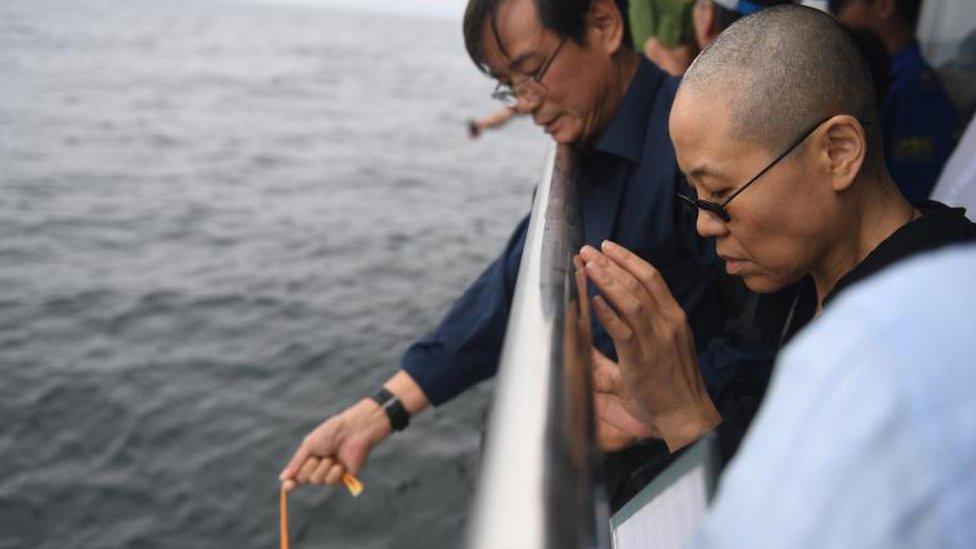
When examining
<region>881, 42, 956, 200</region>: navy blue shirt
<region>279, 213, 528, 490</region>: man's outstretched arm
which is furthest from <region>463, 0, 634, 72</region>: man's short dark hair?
<region>881, 42, 956, 200</region>: navy blue shirt

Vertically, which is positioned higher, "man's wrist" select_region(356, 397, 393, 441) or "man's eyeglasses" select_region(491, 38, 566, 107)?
"man's eyeglasses" select_region(491, 38, 566, 107)

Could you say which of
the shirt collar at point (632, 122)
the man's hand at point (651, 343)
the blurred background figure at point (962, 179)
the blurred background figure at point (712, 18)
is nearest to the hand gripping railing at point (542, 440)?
the man's hand at point (651, 343)

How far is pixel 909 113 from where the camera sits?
3463 millimetres

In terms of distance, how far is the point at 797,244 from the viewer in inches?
56.9

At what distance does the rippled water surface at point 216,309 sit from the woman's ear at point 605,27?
4.15 feet

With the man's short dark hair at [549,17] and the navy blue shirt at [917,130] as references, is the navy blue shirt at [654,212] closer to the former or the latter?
the man's short dark hair at [549,17]

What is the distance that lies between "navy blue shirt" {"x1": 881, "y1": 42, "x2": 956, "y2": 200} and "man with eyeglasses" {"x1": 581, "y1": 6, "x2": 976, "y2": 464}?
220 centimetres

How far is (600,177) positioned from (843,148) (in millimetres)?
785

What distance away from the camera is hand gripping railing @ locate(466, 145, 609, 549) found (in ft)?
1.84

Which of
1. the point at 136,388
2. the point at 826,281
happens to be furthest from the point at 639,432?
the point at 136,388

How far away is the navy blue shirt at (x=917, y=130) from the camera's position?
3.41m

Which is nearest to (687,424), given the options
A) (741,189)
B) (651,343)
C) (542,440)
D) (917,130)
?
(651,343)

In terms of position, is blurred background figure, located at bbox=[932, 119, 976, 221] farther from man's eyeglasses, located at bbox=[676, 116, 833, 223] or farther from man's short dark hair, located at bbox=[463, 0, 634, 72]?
man's short dark hair, located at bbox=[463, 0, 634, 72]

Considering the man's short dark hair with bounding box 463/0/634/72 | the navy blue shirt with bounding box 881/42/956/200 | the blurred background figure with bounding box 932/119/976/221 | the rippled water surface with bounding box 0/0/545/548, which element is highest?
the man's short dark hair with bounding box 463/0/634/72
